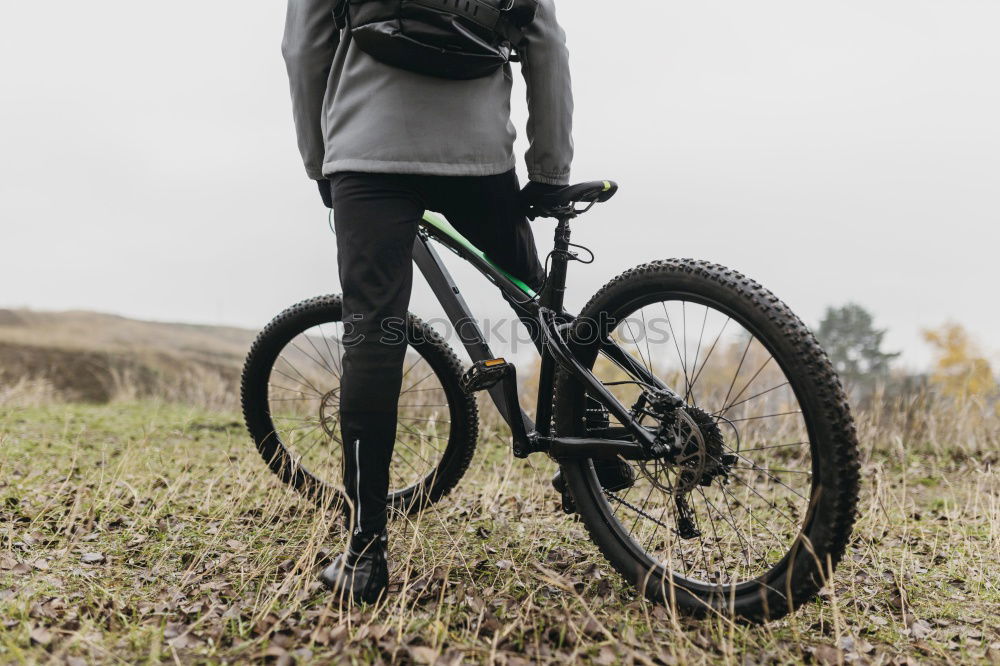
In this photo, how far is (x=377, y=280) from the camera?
1.88m

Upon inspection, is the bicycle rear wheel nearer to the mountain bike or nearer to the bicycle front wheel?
the mountain bike

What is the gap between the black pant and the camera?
6.11 feet

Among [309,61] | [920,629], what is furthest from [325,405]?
[920,629]

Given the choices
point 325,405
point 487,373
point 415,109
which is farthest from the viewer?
point 325,405

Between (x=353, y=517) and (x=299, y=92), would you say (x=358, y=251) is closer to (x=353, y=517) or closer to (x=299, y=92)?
(x=299, y=92)

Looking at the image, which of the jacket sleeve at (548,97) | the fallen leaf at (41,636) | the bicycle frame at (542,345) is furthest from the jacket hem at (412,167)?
the fallen leaf at (41,636)

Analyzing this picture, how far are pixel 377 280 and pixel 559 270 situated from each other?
55 cm

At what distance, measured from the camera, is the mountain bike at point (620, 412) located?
167 cm

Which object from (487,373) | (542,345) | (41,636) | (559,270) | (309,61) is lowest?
(41,636)

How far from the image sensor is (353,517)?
200cm

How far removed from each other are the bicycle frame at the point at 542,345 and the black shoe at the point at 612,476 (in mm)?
134

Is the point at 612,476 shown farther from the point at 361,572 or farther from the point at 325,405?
the point at 325,405

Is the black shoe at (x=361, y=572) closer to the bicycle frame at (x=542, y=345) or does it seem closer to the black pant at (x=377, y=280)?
the black pant at (x=377, y=280)

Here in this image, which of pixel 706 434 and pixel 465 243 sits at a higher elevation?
pixel 465 243
